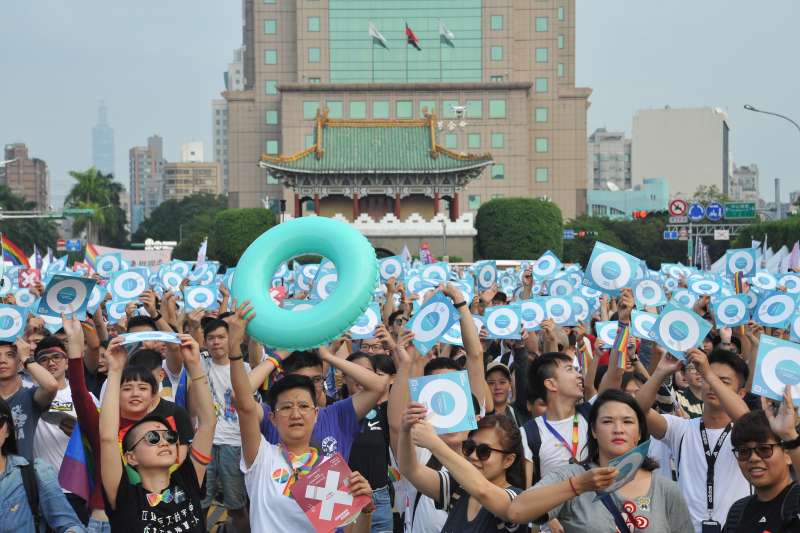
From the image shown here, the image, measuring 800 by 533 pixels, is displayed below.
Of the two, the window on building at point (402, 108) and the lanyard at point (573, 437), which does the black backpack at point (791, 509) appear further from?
the window on building at point (402, 108)

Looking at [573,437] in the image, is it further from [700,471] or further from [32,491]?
[32,491]

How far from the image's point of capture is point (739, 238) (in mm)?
48531

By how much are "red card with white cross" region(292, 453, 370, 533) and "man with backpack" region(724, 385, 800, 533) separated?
151 centimetres

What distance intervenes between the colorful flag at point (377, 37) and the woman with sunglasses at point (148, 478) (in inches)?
2775

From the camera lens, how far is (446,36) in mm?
73875

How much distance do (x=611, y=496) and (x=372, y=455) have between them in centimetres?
228

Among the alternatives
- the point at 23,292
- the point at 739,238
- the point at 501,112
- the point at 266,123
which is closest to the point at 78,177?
the point at 266,123

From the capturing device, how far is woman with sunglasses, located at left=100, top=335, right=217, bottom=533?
4.70 metres

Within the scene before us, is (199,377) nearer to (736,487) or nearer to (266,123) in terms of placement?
(736,487)

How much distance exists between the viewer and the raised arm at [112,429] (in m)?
4.73

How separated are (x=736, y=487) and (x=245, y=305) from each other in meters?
2.50

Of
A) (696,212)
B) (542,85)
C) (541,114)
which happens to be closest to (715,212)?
(696,212)

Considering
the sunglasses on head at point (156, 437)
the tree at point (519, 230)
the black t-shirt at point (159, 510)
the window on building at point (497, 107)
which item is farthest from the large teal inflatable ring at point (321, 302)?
the window on building at point (497, 107)

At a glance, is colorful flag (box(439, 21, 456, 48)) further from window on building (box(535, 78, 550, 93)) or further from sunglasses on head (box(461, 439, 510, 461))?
sunglasses on head (box(461, 439, 510, 461))
